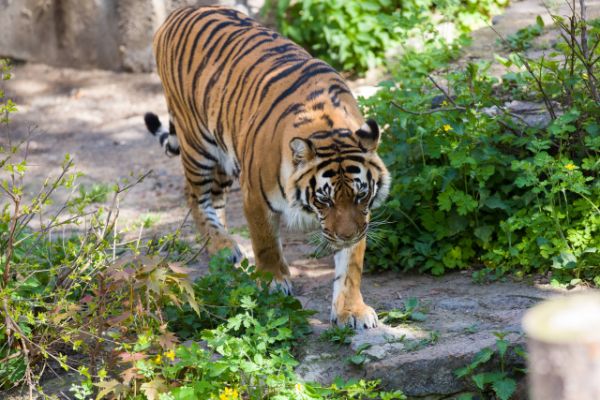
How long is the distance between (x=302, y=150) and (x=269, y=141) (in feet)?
1.51

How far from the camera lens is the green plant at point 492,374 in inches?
148

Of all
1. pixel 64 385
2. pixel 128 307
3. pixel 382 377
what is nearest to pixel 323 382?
pixel 382 377

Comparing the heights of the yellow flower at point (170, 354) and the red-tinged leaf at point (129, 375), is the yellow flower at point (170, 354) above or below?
above

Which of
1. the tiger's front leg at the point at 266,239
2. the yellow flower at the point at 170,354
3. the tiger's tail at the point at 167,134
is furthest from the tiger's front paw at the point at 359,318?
the tiger's tail at the point at 167,134

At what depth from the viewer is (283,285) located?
4.89 metres

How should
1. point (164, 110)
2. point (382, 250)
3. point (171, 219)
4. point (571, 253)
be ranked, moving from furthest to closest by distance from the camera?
point (164, 110) < point (171, 219) < point (382, 250) < point (571, 253)

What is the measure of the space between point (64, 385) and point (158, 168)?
3.75 m

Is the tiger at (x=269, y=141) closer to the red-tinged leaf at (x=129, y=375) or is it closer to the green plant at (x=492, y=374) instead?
the green plant at (x=492, y=374)

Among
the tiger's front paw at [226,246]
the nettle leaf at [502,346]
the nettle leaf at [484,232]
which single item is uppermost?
the nettle leaf at [484,232]

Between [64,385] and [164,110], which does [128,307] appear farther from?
[164,110]

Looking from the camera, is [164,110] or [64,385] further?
[164,110]

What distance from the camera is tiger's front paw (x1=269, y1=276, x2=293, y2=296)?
484 cm

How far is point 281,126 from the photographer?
4.63 m

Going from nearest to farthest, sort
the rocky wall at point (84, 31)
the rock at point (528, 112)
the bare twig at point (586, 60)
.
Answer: the bare twig at point (586, 60), the rock at point (528, 112), the rocky wall at point (84, 31)
